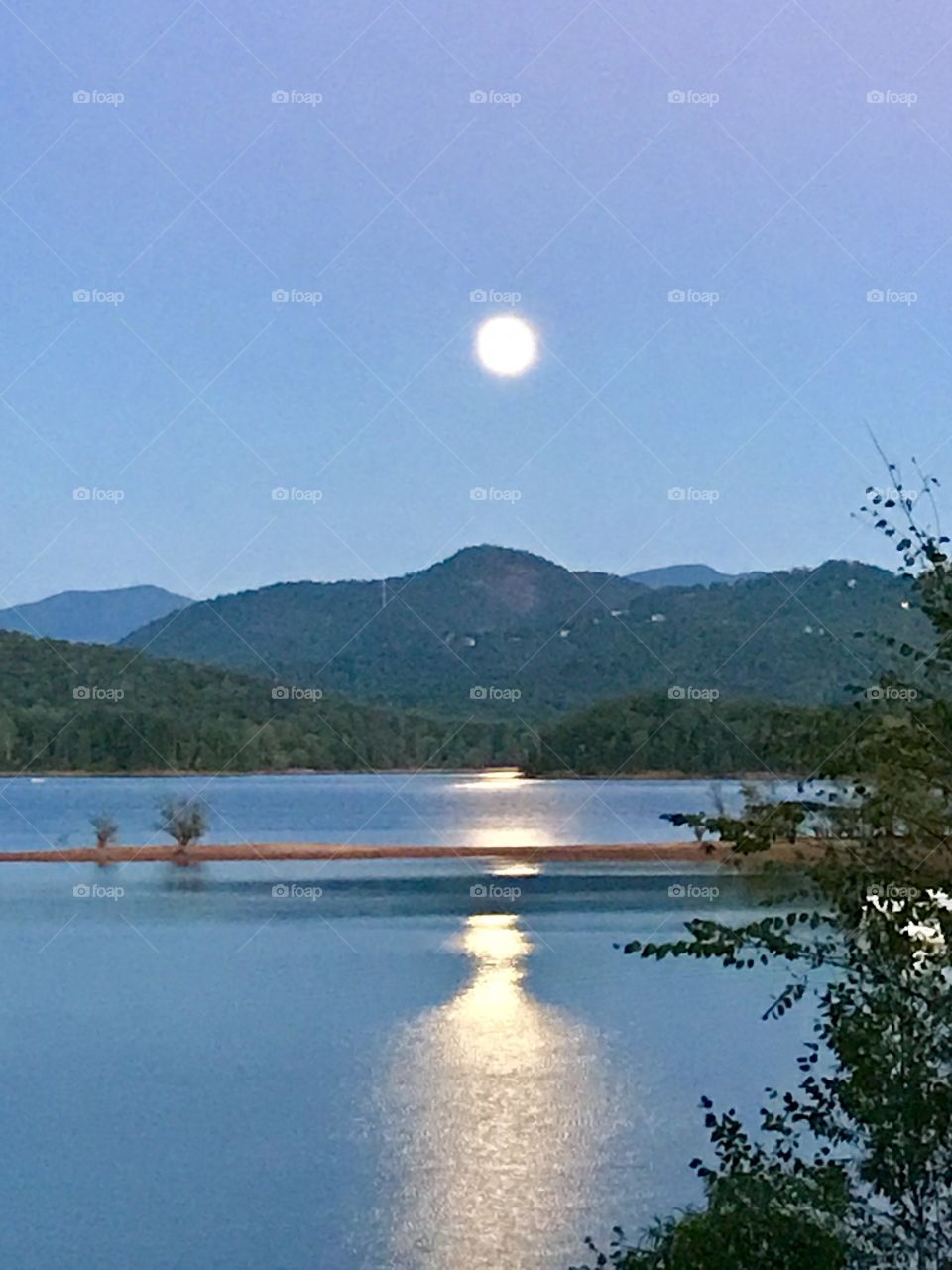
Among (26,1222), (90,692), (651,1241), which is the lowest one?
(26,1222)

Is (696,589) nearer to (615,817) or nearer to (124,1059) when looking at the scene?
(615,817)

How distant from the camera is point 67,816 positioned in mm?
38469

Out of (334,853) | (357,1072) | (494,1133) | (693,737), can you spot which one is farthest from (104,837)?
(494,1133)

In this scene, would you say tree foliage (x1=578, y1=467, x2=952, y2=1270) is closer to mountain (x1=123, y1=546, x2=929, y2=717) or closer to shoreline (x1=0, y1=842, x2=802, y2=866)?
mountain (x1=123, y1=546, x2=929, y2=717)

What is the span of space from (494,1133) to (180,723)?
2208 cm

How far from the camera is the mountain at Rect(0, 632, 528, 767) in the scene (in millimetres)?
29781

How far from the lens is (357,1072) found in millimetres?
10438

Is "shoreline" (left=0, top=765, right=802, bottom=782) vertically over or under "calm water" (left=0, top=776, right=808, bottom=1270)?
over

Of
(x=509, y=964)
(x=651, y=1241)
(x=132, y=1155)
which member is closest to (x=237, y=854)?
(x=509, y=964)

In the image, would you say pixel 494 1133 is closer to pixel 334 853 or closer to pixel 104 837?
pixel 334 853

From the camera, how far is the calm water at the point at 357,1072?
22.8 feet

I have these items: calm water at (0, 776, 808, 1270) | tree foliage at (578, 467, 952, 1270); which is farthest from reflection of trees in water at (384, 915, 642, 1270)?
tree foliage at (578, 467, 952, 1270)

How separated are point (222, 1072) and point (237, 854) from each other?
17953mm

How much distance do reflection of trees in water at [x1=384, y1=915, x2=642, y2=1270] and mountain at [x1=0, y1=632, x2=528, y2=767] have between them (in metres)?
17.2
